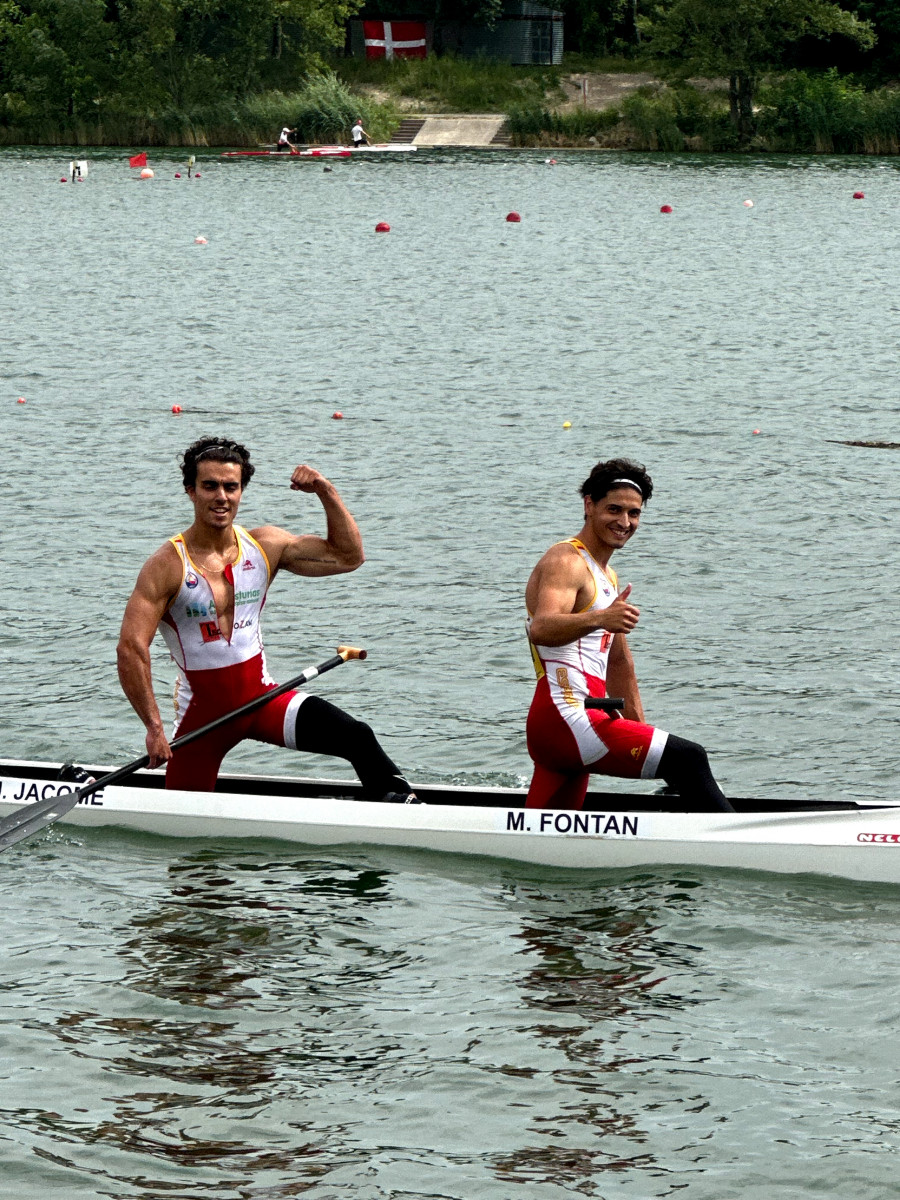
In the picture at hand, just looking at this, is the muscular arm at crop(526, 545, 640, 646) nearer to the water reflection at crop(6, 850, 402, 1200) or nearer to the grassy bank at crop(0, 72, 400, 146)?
the water reflection at crop(6, 850, 402, 1200)

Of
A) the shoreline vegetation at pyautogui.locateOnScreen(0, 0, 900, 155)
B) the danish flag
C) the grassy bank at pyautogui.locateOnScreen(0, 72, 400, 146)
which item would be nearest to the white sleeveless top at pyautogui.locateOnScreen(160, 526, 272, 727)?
the shoreline vegetation at pyautogui.locateOnScreen(0, 0, 900, 155)

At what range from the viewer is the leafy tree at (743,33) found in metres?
71.2

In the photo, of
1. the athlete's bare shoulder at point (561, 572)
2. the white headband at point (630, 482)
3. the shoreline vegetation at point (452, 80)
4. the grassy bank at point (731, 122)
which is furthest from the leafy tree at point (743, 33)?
the athlete's bare shoulder at point (561, 572)

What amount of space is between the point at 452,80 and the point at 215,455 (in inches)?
2915

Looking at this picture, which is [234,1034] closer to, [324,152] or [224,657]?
[224,657]

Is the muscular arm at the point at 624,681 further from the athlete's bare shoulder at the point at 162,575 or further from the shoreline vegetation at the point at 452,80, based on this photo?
the shoreline vegetation at the point at 452,80

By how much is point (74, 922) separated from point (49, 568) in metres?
7.60

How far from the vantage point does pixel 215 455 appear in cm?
884

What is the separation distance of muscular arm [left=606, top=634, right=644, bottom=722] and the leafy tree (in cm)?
6632

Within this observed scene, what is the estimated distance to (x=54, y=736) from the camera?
12.2 meters

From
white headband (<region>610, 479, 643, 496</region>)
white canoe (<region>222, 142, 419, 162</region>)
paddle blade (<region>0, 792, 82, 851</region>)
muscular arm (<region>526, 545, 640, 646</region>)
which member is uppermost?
white canoe (<region>222, 142, 419, 162</region>)

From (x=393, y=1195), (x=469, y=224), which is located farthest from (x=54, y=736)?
(x=469, y=224)

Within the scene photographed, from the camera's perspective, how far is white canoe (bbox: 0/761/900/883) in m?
9.28

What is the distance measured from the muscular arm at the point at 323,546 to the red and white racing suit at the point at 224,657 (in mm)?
89
